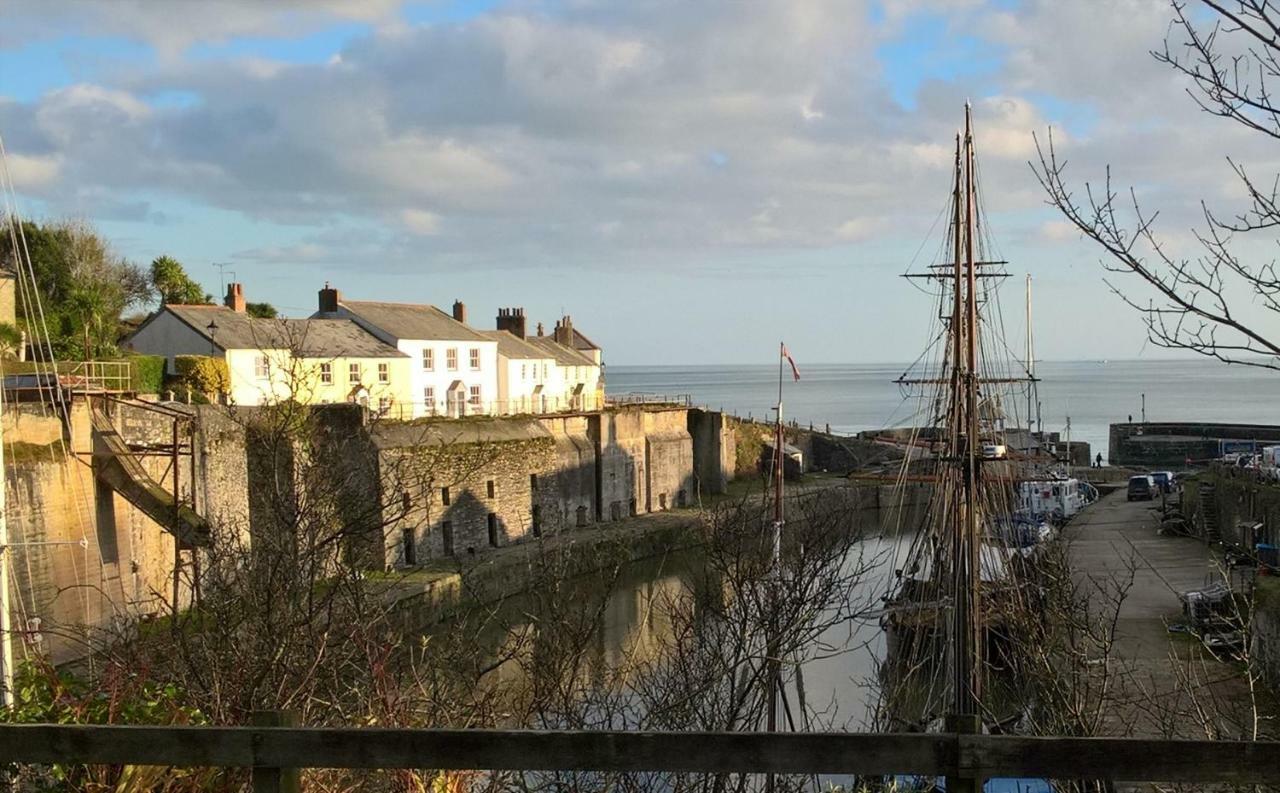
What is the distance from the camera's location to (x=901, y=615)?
25438mm

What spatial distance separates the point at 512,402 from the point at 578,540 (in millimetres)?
10396

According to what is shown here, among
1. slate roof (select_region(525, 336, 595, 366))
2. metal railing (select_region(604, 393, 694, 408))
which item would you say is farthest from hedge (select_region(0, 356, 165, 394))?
metal railing (select_region(604, 393, 694, 408))

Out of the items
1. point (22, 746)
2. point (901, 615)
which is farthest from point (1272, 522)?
point (22, 746)

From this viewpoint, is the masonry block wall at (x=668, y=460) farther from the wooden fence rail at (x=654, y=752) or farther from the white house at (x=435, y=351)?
the wooden fence rail at (x=654, y=752)

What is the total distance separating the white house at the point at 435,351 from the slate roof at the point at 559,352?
7086 millimetres

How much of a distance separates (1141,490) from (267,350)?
123 feet

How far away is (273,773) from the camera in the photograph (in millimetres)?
3709

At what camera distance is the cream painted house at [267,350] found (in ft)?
109

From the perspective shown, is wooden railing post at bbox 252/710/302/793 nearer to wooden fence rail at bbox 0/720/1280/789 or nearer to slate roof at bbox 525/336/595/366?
wooden fence rail at bbox 0/720/1280/789

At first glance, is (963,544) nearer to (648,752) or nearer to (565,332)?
(648,752)

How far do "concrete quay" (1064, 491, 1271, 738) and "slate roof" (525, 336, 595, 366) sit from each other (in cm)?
2491

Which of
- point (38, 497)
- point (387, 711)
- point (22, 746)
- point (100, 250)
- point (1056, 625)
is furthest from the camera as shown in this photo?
point (100, 250)

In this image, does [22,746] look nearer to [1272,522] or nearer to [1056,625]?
[1056,625]

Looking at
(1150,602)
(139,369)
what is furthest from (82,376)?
(1150,602)
